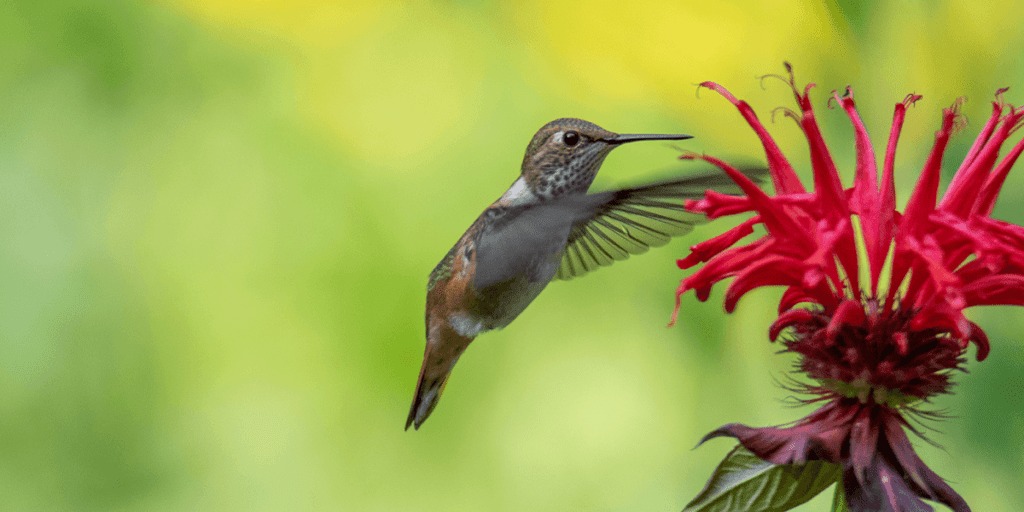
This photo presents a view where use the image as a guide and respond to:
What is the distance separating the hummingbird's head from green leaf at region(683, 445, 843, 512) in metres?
0.43

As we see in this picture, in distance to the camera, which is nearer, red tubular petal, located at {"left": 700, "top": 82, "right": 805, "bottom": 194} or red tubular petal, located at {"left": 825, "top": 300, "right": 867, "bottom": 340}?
red tubular petal, located at {"left": 825, "top": 300, "right": 867, "bottom": 340}

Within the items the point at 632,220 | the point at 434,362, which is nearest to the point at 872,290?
the point at 632,220

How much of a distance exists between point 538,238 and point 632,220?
119 millimetres

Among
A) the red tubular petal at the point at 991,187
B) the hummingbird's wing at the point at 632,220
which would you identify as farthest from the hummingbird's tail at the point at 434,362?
the red tubular petal at the point at 991,187

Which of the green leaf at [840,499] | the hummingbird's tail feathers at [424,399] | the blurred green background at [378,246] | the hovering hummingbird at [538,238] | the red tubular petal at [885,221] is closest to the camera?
the green leaf at [840,499]

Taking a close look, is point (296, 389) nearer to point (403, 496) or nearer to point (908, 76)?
point (403, 496)

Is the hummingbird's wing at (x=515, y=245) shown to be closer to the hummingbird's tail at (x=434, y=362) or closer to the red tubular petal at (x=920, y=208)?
the hummingbird's tail at (x=434, y=362)

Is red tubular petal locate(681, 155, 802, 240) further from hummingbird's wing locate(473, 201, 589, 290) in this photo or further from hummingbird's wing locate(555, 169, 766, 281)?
hummingbird's wing locate(473, 201, 589, 290)

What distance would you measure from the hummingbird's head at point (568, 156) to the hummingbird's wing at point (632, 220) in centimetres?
5

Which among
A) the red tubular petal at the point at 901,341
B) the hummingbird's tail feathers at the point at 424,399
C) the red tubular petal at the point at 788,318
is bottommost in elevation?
the hummingbird's tail feathers at the point at 424,399

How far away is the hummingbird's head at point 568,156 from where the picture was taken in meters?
0.97

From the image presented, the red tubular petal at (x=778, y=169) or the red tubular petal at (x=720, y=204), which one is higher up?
the red tubular petal at (x=778, y=169)

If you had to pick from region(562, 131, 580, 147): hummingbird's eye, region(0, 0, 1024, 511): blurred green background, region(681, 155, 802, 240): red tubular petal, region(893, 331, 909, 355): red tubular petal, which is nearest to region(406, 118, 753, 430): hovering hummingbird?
region(562, 131, 580, 147): hummingbird's eye

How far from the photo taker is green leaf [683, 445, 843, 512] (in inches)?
26.2
